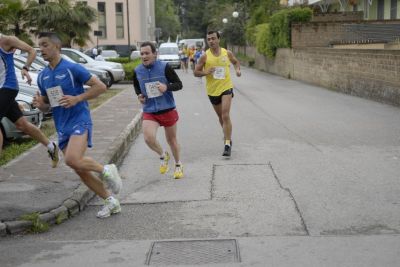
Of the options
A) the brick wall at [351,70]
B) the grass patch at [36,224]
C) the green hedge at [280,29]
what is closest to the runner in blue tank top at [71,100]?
the grass patch at [36,224]

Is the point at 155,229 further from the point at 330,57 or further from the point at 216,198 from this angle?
the point at 330,57

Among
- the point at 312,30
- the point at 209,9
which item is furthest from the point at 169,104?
the point at 209,9

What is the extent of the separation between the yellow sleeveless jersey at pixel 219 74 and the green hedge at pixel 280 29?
21.9 m

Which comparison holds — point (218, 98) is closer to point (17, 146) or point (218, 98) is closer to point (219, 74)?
point (219, 74)

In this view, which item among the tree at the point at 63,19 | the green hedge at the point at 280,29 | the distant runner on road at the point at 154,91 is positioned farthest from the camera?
the green hedge at the point at 280,29

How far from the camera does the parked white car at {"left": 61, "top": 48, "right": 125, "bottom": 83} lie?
933 inches

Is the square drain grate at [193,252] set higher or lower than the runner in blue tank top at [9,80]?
lower

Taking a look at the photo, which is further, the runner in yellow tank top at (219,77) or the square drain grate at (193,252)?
the runner in yellow tank top at (219,77)

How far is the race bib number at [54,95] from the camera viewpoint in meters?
5.88

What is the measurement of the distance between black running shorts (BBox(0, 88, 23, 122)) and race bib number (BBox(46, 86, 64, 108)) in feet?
4.72

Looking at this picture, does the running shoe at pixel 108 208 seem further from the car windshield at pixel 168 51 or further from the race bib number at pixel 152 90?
the car windshield at pixel 168 51

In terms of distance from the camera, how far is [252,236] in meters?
5.39

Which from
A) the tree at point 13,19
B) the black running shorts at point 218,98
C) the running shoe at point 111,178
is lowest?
the running shoe at point 111,178

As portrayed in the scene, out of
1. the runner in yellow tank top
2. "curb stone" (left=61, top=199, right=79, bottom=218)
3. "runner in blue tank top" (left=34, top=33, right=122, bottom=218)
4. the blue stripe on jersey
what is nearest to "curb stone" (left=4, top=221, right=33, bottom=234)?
"curb stone" (left=61, top=199, right=79, bottom=218)
